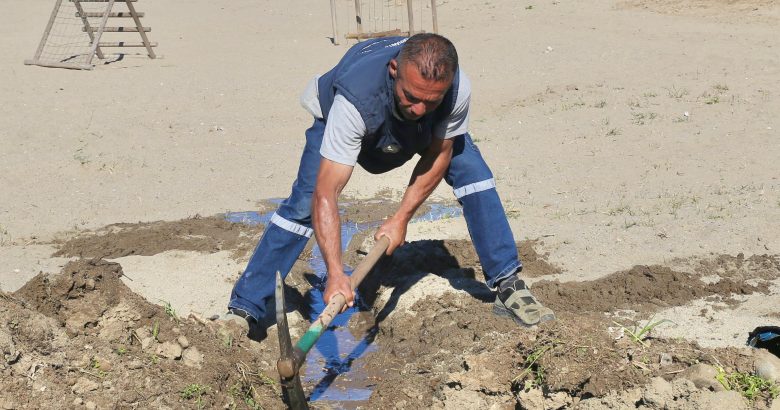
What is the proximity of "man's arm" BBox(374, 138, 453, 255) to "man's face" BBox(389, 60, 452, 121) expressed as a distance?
0.51 meters

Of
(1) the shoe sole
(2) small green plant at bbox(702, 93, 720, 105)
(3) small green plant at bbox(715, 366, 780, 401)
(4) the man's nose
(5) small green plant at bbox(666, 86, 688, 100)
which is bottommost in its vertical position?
(5) small green plant at bbox(666, 86, 688, 100)

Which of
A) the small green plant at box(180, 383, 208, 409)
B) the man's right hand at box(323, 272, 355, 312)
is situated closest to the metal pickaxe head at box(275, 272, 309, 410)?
the man's right hand at box(323, 272, 355, 312)

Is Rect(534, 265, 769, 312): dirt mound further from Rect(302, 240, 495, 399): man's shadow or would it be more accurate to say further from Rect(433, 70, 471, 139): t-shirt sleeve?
Rect(433, 70, 471, 139): t-shirt sleeve

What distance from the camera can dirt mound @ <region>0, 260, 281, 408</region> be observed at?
365 centimetres

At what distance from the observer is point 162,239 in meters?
6.33

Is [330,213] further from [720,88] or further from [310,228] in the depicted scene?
[720,88]

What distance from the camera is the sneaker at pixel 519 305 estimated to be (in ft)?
15.0

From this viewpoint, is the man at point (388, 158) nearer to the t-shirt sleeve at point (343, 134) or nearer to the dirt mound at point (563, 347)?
the t-shirt sleeve at point (343, 134)

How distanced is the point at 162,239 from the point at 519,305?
2.76 meters

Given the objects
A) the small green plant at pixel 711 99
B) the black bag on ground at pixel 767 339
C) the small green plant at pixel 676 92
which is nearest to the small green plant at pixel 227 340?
the black bag on ground at pixel 767 339

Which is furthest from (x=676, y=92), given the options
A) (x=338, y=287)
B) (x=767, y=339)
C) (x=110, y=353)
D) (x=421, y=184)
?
(x=110, y=353)

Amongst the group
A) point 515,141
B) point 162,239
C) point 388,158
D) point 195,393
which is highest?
point 388,158

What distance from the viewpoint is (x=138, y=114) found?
1026 centimetres

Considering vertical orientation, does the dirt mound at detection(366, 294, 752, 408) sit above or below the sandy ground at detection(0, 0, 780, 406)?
above
